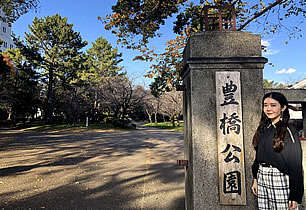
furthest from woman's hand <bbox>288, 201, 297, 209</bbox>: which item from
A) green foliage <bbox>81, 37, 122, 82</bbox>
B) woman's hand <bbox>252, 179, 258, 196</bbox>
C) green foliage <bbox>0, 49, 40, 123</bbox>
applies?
green foliage <bbox>81, 37, 122, 82</bbox>

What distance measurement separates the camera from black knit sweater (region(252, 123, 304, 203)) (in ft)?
4.70

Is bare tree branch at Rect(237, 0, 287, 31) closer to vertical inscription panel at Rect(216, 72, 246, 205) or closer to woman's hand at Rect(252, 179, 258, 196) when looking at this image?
vertical inscription panel at Rect(216, 72, 246, 205)

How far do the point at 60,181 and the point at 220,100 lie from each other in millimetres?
3700

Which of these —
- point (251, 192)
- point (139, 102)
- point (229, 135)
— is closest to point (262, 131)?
point (229, 135)

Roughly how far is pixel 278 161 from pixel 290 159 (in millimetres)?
83

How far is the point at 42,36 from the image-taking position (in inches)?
856

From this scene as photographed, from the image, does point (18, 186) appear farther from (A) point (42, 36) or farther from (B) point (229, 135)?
(A) point (42, 36)

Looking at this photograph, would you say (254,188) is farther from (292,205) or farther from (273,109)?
(273,109)

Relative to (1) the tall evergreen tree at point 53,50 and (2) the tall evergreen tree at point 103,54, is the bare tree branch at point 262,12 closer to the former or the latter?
(1) the tall evergreen tree at point 53,50

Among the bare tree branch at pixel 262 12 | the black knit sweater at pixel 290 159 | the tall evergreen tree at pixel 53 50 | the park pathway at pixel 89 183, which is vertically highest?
the tall evergreen tree at pixel 53 50

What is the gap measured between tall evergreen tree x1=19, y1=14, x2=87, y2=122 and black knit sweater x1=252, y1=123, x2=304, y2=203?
77.1ft

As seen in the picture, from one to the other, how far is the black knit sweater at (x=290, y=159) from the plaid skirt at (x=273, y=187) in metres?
0.04

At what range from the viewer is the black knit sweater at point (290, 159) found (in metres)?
1.43

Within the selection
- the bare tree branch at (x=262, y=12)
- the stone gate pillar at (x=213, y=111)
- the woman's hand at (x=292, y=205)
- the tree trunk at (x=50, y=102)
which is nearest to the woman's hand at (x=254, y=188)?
the stone gate pillar at (x=213, y=111)
